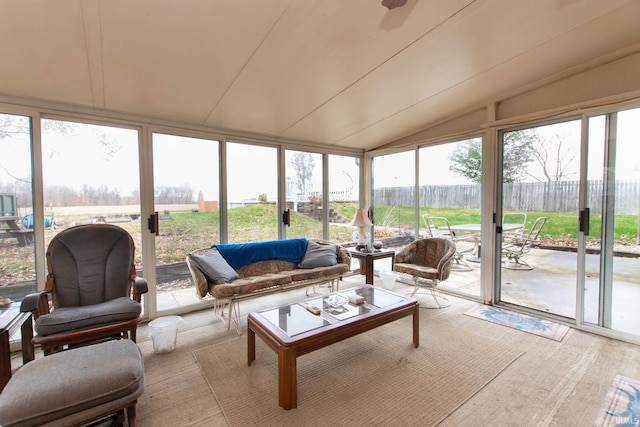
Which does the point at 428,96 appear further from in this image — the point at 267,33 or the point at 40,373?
the point at 40,373

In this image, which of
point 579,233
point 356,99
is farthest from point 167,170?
point 579,233

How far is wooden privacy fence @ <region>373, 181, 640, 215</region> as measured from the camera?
8.65 feet

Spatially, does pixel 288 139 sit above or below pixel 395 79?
below

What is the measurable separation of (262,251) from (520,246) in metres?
3.13

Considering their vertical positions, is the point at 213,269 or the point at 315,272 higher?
Result: the point at 213,269

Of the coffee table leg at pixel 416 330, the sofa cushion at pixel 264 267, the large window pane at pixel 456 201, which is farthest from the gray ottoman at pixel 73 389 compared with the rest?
the large window pane at pixel 456 201

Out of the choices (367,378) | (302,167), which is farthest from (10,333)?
(302,167)

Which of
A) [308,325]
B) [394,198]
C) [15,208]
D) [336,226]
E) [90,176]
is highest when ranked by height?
[90,176]

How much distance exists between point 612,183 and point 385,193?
2.72 m

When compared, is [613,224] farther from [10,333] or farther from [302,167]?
[10,333]

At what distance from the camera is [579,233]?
2.88 metres

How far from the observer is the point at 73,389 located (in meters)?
1.29

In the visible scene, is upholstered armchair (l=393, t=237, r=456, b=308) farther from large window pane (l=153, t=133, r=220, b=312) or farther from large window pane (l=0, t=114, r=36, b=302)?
large window pane (l=0, t=114, r=36, b=302)

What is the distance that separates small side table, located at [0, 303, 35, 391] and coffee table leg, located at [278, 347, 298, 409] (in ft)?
5.20
